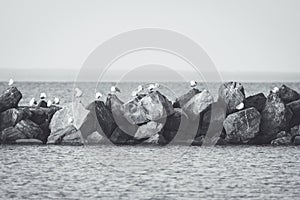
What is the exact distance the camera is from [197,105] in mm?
12320

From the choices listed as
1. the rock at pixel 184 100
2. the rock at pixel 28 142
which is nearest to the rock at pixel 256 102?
the rock at pixel 184 100

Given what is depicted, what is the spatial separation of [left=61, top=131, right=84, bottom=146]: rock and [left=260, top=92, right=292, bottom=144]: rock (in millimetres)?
2636

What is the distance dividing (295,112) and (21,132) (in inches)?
161

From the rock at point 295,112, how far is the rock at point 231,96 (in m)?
0.79

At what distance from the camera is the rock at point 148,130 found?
1200cm

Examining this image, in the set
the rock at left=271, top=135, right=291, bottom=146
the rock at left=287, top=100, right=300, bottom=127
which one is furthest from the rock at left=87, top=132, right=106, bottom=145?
the rock at left=287, top=100, right=300, bottom=127

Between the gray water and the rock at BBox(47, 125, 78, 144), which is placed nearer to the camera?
the gray water

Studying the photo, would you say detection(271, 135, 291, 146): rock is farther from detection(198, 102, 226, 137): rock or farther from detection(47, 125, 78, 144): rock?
detection(47, 125, 78, 144): rock

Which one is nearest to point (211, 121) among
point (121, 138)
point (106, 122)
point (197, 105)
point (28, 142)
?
point (197, 105)

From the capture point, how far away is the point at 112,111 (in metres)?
12.3

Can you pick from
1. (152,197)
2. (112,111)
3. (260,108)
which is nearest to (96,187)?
(152,197)

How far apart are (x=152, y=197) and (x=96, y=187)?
0.78m

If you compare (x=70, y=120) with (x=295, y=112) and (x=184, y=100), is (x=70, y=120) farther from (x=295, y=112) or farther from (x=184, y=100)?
(x=295, y=112)

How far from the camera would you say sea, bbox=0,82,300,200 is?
833cm
